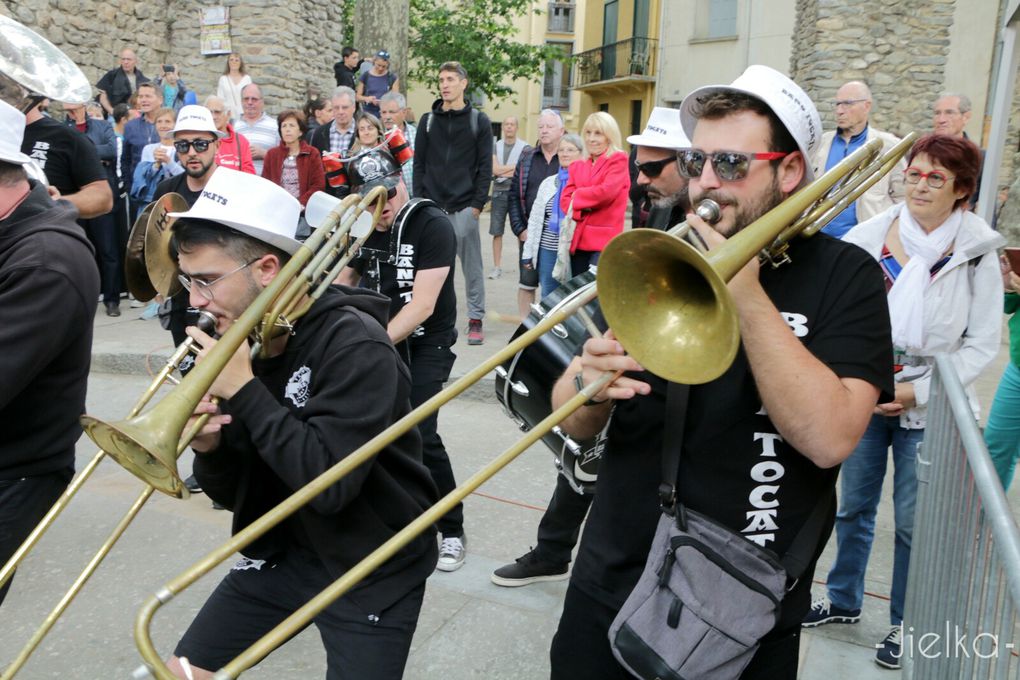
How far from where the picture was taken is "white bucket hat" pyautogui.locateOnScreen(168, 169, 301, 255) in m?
2.24

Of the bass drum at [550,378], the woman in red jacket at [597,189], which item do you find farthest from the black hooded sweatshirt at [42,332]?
the woman in red jacket at [597,189]

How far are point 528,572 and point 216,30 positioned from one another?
40.3 feet

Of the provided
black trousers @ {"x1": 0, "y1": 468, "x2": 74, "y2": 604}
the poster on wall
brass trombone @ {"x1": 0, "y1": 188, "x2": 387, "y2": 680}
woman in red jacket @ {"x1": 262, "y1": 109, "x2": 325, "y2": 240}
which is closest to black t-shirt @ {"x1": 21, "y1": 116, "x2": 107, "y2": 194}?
woman in red jacket @ {"x1": 262, "y1": 109, "x2": 325, "y2": 240}

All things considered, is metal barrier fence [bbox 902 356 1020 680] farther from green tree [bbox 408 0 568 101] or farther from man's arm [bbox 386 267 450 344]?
green tree [bbox 408 0 568 101]

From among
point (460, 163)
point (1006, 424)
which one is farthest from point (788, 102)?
point (460, 163)

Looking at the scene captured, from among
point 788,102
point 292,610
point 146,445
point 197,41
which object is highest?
point 197,41

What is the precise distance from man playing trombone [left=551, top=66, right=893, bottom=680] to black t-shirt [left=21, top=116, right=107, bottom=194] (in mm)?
4022

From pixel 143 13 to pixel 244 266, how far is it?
13094 millimetres

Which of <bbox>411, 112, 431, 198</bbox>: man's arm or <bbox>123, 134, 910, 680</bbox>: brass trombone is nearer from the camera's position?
<bbox>123, 134, 910, 680</bbox>: brass trombone

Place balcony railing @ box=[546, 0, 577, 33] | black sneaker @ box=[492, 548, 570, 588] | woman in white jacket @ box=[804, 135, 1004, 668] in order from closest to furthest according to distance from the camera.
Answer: woman in white jacket @ box=[804, 135, 1004, 668]
black sneaker @ box=[492, 548, 570, 588]
balcony railing @ box=[546, 0, 577, 33]

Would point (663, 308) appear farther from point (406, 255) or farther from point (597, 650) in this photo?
point (406, 255)

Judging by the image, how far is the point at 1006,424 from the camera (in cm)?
376

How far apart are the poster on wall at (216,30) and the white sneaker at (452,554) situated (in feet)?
38.7

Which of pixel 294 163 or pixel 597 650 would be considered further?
pixel 294 163
